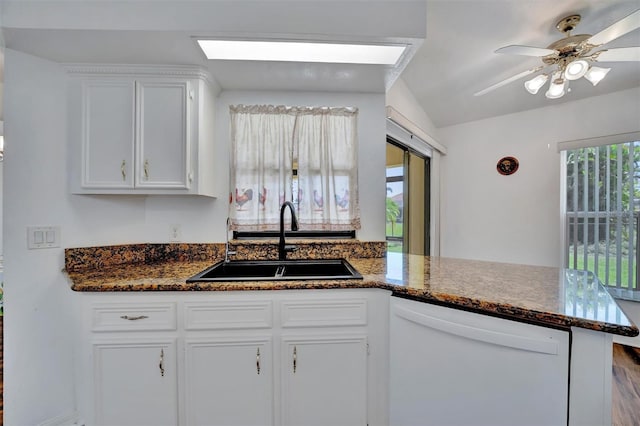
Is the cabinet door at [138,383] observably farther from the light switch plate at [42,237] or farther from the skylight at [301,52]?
the skylight at [301,52]

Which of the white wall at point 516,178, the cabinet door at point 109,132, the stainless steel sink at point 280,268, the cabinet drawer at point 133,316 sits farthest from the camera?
the white wall at point 516,178

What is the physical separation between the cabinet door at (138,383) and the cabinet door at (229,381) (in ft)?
0.29

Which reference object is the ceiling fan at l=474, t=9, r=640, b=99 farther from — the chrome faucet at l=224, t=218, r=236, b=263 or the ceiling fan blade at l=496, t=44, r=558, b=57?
the chrome faucet at l=224, t=218, r=236, b=263

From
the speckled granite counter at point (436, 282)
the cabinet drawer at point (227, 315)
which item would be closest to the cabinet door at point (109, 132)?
the speckled granite counter at point (436, 282)

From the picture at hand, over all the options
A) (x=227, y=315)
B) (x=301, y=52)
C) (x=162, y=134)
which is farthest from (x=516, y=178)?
(x=162, y=134)

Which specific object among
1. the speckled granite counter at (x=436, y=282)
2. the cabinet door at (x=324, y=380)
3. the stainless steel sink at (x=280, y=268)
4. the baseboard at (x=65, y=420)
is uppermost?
the speckled granite counter at (x=436, y=282)

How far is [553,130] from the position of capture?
2.81 metres

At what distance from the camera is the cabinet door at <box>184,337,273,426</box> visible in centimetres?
125

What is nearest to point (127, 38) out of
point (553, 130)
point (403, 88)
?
point (403, 88)

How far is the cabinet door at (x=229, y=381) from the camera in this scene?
49.2 inches

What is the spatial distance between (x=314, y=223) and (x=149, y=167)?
45.6 inches

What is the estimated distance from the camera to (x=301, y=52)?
149cm

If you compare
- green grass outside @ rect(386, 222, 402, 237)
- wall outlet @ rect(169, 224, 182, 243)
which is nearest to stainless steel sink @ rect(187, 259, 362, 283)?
wall outlet @ rect(169, 224, 182, 243)

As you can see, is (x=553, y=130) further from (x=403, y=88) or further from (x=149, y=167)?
(x=149, y=167)
